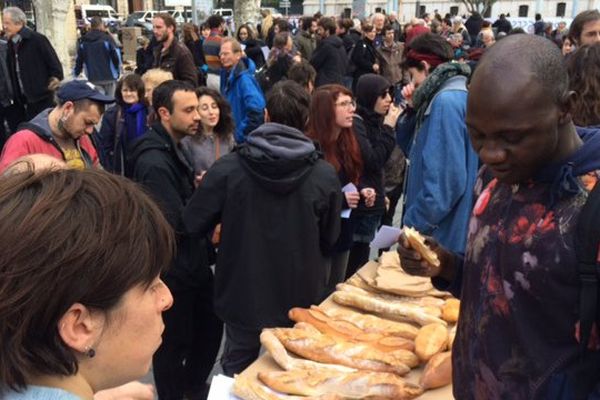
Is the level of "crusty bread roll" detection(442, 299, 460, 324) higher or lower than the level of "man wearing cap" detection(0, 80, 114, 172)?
lower

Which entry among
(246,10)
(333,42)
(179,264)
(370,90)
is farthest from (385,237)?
(246,10)

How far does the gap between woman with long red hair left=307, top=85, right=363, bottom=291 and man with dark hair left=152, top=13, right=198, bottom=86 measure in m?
3.65

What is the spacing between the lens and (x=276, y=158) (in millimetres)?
2693

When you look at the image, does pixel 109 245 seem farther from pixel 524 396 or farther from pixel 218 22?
pixel 218 22

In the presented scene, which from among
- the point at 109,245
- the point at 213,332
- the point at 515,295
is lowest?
the point at 213,332

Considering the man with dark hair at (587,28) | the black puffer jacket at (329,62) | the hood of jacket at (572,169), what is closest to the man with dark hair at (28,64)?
the black puffer jacket at (329,62)

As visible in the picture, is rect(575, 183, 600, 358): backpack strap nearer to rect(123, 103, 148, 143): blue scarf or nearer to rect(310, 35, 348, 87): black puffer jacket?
rect(123, 103, 148, 143): blue scarf

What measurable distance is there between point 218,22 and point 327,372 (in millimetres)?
Answer: 8237

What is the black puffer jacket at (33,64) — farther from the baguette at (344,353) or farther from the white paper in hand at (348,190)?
the baguette at (344,353)

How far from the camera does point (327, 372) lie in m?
2.17

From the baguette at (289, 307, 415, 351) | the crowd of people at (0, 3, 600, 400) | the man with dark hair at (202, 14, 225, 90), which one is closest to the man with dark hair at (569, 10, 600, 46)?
the crowd of people at (0, 3, 600, 400)

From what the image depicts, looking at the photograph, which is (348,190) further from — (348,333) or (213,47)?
(213,47)

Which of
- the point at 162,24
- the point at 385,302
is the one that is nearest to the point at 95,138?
the point at 385,302

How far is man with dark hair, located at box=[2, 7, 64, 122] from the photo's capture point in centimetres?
720
